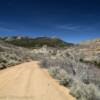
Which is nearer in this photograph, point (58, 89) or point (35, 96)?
point (35, 96)

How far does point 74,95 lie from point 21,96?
7.84 ft

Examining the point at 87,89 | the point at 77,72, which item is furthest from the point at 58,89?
the point at 77,72

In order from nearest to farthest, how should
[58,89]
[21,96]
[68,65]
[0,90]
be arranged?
[21,96] < [0,90] < [58,89] < [68,65]

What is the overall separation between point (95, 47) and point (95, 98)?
3336 centimetres

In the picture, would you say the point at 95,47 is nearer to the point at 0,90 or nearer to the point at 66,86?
the point at 66,86

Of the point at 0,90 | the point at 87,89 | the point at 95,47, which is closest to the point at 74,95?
the point at 87,89

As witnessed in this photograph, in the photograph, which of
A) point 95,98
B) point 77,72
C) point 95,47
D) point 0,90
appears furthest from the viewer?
point 95,47

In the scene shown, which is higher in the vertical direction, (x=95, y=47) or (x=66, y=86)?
(x=95, y=47)

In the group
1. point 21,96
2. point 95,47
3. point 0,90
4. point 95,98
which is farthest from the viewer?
point 95,47

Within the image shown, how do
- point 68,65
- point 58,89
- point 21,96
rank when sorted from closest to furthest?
point 21,96
point 58,89
point 68,65

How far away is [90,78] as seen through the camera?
14398 mm

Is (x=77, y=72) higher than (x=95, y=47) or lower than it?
lower

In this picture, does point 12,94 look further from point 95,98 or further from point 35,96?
point 95,98

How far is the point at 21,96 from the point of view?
913cm
